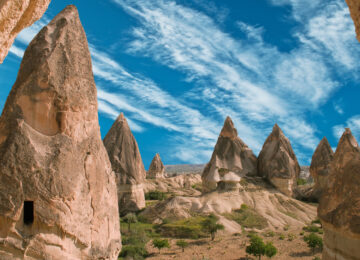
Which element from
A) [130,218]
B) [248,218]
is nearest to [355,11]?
[130,218]

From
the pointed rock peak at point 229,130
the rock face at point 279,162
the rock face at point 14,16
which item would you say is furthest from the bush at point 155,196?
the rock face at point 14,16

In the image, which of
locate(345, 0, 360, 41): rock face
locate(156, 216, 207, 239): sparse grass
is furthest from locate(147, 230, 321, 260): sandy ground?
locate(345, 0, 360, 41): rock face

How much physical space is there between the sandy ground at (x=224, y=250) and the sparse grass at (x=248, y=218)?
3170mm

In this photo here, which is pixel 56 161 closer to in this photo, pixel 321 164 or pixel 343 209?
pixel 343 209

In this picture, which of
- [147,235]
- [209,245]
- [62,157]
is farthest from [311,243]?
[62,157]

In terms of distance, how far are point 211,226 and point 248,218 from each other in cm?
499

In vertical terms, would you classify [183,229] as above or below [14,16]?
below

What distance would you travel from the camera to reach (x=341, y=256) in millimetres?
4520

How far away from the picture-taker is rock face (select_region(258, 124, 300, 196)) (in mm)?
29156

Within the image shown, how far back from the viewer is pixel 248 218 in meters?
22.4

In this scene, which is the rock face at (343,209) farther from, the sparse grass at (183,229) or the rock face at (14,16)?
the sparse grass at (183,229)

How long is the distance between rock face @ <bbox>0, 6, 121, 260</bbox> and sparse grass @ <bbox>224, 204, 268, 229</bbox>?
17226 mm

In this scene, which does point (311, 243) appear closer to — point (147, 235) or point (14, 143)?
point (147, 235)

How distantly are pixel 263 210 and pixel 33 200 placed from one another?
21.8 m
